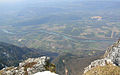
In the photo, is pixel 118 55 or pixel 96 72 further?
pixel 118 55

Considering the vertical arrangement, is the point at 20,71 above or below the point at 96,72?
below

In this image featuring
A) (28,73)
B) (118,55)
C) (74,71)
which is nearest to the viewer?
(28,73)

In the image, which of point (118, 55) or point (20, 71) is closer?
point (20, 71)

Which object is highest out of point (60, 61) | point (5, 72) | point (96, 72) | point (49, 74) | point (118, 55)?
point (96, 72)

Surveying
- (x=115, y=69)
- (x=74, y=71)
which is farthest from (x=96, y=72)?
(x=74, y=71)

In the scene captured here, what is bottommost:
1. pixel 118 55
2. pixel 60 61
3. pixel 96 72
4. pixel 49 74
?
pixel 60 61

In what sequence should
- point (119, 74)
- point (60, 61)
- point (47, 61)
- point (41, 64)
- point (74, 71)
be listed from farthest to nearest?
1. point (60, 61)
2. point (74, 71)
3. point (47, 61)
4. point (41, 64)
5. point (119, 74)

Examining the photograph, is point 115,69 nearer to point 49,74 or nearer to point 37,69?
point 49,74

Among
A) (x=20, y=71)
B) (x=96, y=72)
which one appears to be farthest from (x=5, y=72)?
(x=96, y=72)

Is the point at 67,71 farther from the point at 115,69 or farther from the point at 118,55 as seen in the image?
the point at 115,69
